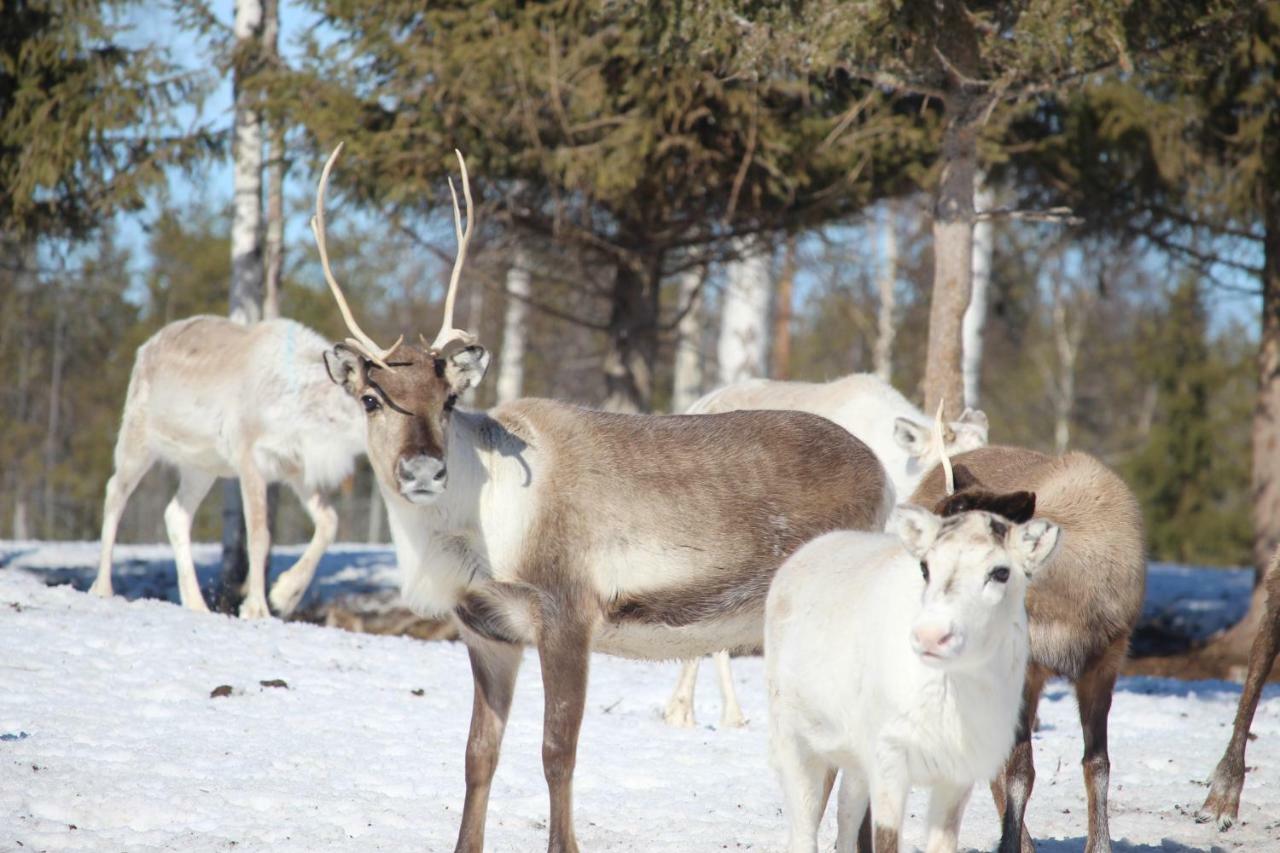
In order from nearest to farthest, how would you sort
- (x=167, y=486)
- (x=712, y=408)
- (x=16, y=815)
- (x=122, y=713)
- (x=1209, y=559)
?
(x=16, y=815) → (x=122, y=713) → (x=712, y=408) → (x=1209, y=559) → (x=167, y=486)

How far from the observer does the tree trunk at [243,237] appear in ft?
44.3

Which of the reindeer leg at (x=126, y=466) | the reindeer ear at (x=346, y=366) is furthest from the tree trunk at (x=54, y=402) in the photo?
the reindeer ear at (x=346, y=366)

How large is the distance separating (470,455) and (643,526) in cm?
79

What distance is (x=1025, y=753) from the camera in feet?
18.6

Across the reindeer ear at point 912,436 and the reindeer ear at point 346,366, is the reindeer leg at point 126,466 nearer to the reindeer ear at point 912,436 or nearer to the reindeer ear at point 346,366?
the reindeer ear at point 912,436

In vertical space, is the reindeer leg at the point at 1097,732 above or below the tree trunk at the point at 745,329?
below

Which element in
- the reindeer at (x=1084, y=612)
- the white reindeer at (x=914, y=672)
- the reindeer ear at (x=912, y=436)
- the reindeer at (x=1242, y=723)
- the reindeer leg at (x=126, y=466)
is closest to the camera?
the white reindeer at (x=914, y=672)

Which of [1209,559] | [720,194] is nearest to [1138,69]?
[720,194]

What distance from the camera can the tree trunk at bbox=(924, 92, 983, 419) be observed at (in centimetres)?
1006

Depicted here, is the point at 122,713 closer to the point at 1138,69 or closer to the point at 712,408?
the point at 712,408

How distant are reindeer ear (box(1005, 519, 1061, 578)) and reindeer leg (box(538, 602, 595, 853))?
1853mm

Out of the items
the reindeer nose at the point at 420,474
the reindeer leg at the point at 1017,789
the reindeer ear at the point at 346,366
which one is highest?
the reindeer ear at the point at 346,366

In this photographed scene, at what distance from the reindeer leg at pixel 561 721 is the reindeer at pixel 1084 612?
5.27ft

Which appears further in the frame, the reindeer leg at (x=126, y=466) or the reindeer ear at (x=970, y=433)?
the reindeer leg at (x=126, y=466)
